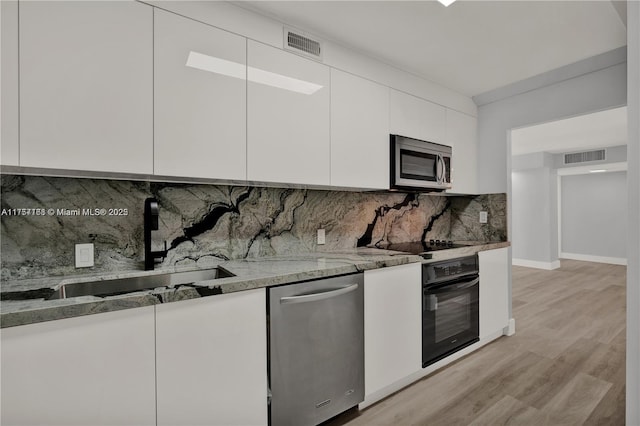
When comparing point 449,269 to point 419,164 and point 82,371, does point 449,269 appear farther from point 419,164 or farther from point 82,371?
point 82,371

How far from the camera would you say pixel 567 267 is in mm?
6746

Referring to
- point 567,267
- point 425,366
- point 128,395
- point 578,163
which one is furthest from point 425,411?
point 578,163

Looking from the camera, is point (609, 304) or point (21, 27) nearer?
point (21, 27)

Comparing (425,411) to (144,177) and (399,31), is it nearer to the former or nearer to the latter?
(144,177)

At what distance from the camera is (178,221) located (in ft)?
6.29

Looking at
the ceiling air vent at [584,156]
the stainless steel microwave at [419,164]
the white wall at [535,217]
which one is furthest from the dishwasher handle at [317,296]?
the ceiling air vent at [584,156]

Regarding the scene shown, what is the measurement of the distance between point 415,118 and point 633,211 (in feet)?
7.19

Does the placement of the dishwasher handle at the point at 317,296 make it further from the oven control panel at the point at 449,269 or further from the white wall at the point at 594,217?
the white wall at the point at 594,217

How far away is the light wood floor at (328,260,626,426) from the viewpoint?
1.88m

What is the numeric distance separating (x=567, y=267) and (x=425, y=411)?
675 centimetres

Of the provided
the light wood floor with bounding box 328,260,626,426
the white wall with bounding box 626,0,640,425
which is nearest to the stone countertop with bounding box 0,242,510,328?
the light wood floor with bounding box 328,260,626,426

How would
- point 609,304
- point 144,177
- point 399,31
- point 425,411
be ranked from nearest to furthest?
point 144,177 → point 425,411 → point 399,31 → point 609,304

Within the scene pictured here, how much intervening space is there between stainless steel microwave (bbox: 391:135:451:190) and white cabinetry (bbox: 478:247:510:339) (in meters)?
0.77

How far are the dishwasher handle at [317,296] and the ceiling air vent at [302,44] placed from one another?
4.96 feet
